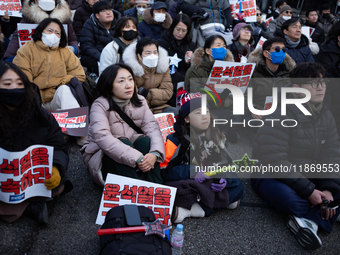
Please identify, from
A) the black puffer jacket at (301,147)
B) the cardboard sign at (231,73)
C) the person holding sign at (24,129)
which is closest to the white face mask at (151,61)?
the cardboard sign at (231,73)

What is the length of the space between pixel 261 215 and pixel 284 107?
1.20m

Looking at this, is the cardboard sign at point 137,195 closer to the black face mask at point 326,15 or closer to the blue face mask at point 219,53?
the blue face mask at point 219,53

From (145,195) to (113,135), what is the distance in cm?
75

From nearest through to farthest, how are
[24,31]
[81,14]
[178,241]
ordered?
[178,241], [24,31], [81,14]

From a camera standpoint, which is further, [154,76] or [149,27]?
[149,27]

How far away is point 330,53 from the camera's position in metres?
5.41

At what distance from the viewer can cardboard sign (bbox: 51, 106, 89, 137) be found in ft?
13.7

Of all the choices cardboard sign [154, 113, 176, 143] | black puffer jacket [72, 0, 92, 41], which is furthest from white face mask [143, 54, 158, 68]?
black puffer jacket [72, 0, 92, 41]

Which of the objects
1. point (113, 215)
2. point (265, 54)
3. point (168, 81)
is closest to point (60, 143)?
point (113, 215)

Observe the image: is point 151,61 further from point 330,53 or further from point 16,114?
point 330,53

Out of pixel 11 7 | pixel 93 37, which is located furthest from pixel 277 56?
pixel 11 7

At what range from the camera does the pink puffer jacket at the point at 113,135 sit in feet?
10.4

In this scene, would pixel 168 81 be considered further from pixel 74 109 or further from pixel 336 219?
pixel 336 219

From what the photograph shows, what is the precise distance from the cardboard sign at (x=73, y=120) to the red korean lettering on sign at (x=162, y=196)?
1574 millimetres
